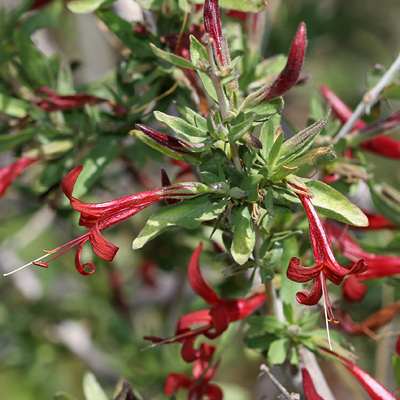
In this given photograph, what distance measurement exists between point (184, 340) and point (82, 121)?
39 cm

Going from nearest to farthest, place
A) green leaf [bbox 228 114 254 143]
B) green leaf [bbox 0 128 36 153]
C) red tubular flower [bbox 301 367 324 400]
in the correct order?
green leaf [bbox 228 114 254 143], red tubular flower [bbox 301 367 324 400], green leaf [bbox 0 128 36 153]

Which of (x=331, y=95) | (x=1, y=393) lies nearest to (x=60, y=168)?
(x=331, y=95)

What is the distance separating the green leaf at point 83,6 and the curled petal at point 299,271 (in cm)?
44

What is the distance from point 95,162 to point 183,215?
29 centimetres

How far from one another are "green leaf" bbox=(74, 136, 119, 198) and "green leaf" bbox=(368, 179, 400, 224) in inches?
15.4

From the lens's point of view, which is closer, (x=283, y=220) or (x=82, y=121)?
(x=283, y=220)

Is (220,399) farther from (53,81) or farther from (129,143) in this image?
(53,81)

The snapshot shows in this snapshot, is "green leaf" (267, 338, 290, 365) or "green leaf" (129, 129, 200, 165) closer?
"green leaf" (129, 129, 200, 165)

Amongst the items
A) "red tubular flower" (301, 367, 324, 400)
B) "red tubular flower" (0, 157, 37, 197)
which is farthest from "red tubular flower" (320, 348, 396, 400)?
"red tubular flower" (0, 157, 37, 197)

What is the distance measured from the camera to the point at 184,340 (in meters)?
0.73

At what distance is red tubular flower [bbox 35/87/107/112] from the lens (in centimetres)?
83

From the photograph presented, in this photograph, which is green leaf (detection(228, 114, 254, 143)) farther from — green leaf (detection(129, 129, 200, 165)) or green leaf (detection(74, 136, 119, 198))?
green leaf (detection(74, 136, 119, 198))

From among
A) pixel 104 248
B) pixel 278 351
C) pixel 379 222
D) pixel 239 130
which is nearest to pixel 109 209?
pixel 104 248

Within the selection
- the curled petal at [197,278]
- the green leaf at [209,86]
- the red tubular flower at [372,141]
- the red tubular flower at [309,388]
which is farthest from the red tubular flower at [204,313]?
the red tubular flower at [372,141]
